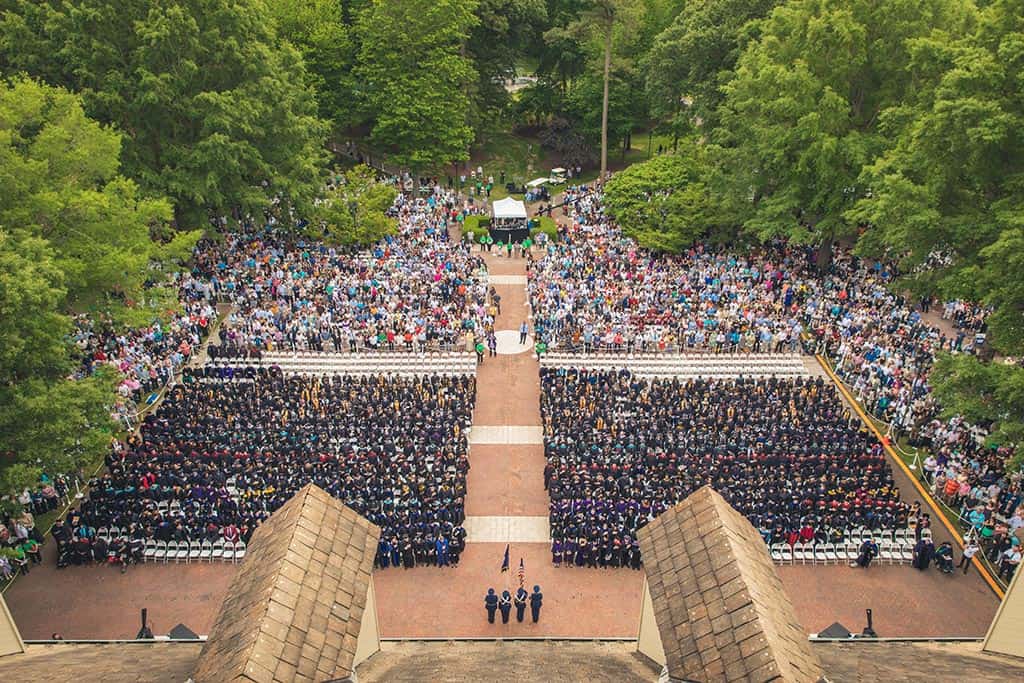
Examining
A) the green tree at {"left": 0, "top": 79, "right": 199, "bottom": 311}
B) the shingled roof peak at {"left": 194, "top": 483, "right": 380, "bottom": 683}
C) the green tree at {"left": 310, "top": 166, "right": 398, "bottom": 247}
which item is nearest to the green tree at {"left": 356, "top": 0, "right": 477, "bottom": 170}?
the green tree at {"left": 310, "top": 166, "right": 398, "bottom": 247}

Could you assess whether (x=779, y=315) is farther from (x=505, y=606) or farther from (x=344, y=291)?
(x=505, y=606)

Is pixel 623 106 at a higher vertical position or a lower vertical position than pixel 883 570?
higher

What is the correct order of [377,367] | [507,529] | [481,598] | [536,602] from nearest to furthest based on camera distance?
[536,602] < [481,598] < [507,529] < [377,367]

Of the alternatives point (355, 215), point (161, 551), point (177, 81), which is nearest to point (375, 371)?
point (161, 551)

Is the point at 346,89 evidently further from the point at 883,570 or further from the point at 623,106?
the point at 883,570

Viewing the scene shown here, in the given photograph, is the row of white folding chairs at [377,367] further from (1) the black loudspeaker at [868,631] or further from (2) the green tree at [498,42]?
(2) the green tree at [498,42]

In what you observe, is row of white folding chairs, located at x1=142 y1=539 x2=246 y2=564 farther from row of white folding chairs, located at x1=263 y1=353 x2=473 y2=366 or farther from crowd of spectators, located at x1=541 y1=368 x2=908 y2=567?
row of white folding chairs, located at x1=263 y1=353 x2=473 y2=366

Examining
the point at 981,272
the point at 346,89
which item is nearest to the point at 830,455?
the point at 981,272
